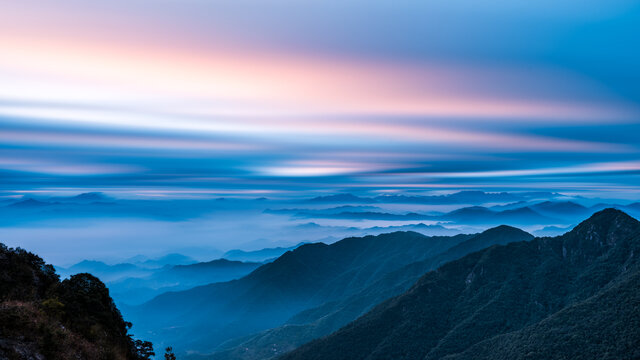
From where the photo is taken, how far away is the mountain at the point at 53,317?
1104 inches

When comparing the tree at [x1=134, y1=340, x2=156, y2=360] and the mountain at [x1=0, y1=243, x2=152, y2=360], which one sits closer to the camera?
the mountain at [x1=0, y1=243, x2=152, y2=360]

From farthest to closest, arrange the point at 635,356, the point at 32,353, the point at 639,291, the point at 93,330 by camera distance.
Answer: the point at 639,291
the point at 635,356
the point at 93,330
the point at 32,353

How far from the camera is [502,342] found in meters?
186

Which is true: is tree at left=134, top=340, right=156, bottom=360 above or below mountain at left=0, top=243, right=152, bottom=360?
below

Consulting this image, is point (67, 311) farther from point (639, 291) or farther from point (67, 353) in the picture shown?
point (639, 291)

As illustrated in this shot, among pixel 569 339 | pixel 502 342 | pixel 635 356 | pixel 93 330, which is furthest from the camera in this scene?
pixel 502 342

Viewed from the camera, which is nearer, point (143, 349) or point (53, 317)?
point (53, 317)

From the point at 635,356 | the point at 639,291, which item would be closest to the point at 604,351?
the point at 635,356

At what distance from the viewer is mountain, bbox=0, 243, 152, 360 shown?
28.0 m

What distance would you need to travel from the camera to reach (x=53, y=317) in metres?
33.2

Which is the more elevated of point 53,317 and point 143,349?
point 53,317

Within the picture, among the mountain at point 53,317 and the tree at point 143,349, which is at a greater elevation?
the mountain at point 53,317

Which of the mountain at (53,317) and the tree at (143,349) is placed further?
the tree at (143,349)

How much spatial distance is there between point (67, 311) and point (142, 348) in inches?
286
